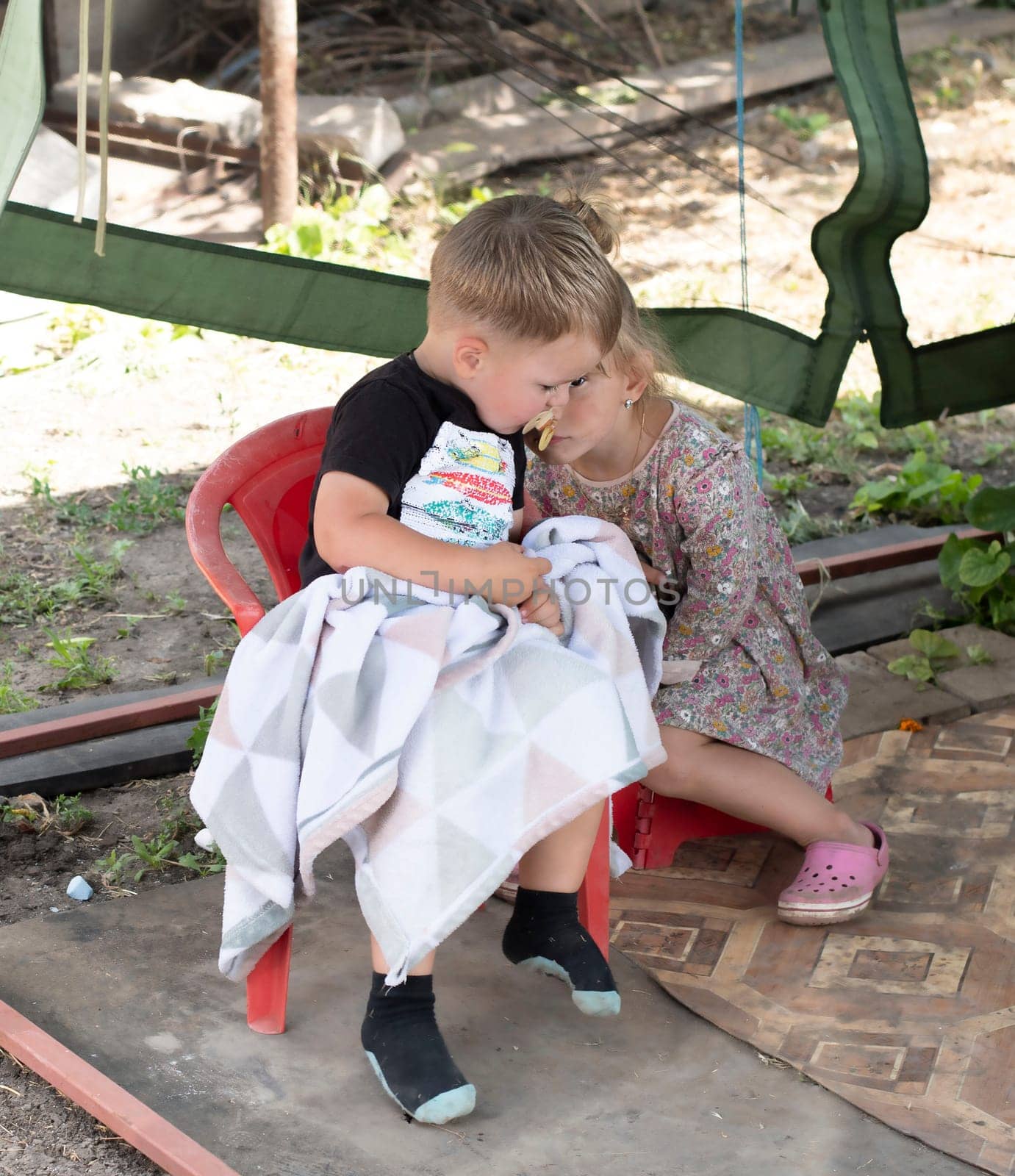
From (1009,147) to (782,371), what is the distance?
5.12 meters

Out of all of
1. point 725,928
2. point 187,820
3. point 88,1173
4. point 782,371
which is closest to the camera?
point 88,1173

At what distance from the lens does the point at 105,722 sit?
114 inches

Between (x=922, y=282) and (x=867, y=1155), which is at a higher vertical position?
(x=922, y=282)

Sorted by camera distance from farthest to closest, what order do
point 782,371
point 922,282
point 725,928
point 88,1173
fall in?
point 922,282
point 782,371
point 725,928
point 88,1173

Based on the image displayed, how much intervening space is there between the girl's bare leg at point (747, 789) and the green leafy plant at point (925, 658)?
0.83 meters

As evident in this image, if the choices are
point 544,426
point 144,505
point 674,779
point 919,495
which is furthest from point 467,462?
point 919,495

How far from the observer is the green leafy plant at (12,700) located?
10.0ft

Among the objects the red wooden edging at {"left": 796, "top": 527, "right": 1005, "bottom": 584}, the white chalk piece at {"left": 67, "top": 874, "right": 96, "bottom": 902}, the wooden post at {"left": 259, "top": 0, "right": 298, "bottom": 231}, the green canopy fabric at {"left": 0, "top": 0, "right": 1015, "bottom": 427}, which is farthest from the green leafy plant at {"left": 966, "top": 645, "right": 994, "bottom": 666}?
the wooden post at {"left": 259, "top": 0, "right": 298, "bottom": 231}

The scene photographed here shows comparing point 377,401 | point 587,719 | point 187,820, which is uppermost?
point 377,401

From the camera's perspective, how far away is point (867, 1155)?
184cm

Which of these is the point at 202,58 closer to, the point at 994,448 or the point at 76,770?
the point at 994,448

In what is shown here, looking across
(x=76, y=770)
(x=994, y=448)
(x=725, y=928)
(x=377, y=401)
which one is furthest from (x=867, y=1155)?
(x=994, y=448)

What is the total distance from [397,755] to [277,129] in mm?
3981

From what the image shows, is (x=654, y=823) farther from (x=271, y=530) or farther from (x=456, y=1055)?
(x=271, y=530)
